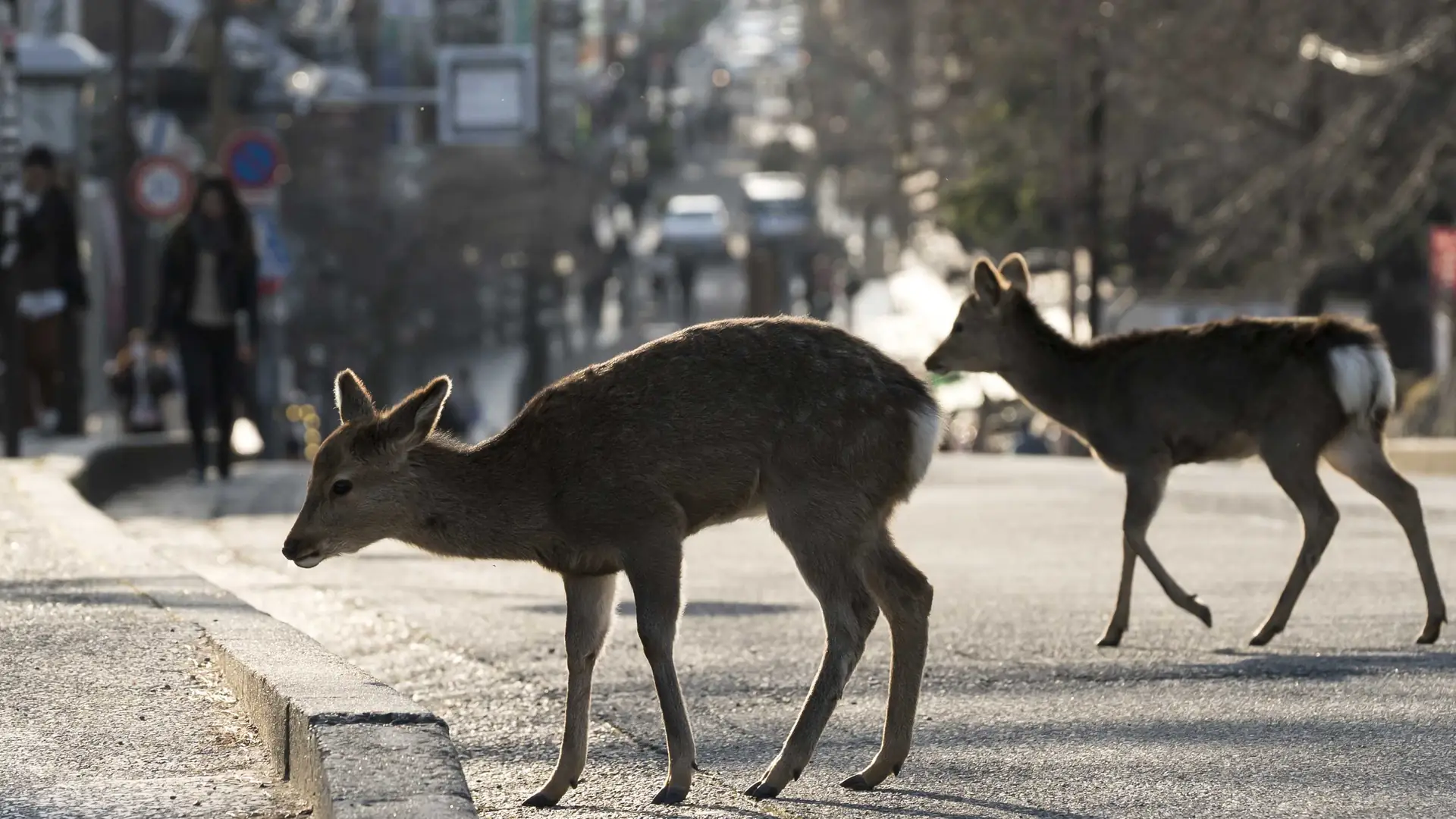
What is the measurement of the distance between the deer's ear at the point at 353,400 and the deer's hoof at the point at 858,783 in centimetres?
154

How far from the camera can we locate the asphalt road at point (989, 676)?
675cm

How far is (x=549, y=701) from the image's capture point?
27.5 ft

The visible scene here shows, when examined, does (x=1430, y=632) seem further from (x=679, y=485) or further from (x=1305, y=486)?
(x=679, y=485)

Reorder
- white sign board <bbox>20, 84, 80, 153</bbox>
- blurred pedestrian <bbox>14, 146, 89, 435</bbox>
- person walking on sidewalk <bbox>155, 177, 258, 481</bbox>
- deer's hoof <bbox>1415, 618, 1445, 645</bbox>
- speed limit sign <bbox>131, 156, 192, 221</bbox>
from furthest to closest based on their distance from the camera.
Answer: speed limit sign <bbox>131, 156, 192, 221</bbox>
white sign board <bbox>20, 84, 80, 153</bbox>
blurred pedestrian <bbox>14, 146, 89, 435</bbox>
person walking on sidewalk <bbox>155, 177, 258, 481</bbox>
deer's hoof <bbox>1415, 618, 1445, 645</bbox>

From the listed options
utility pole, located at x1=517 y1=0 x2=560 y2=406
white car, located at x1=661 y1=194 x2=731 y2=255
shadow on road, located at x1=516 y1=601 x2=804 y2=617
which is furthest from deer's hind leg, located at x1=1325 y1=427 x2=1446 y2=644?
white car, located at x1=661 y1=194 x2=731 y2=255

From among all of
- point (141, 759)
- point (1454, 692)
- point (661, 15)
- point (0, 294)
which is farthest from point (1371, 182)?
point (661, 15)

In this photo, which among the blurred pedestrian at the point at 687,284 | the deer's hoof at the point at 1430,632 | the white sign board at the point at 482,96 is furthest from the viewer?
the blurred pedestrian at the point at 687,284

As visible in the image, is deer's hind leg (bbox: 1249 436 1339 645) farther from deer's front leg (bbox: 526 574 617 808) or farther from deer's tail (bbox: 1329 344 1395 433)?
deer's front leg (bbox: 526 574 617 808)

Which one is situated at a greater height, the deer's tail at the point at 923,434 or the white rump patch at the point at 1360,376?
the deer's tail at the point at 923,434

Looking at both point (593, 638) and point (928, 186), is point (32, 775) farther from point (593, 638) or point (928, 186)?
point (928, 186)

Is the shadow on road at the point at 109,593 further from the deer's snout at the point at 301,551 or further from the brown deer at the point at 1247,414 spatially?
the brown deer at the point at 1247,414

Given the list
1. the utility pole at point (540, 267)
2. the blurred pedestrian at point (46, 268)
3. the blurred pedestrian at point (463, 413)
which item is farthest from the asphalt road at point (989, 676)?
the utility pole at point (540, 267)

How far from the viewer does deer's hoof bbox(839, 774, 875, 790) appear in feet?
22.4

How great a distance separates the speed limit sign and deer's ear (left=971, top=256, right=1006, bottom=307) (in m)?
18.9
